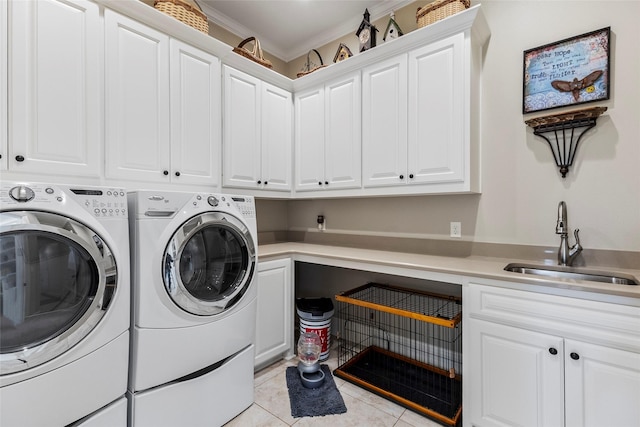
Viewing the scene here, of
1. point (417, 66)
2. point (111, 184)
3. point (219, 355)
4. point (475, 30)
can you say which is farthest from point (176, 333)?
point (475, 30)

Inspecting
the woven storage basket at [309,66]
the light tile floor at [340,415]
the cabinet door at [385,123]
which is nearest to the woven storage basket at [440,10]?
the cabinet door at [385,123]

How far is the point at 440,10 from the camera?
203cm

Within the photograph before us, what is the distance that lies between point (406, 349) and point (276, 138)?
2.09 meters

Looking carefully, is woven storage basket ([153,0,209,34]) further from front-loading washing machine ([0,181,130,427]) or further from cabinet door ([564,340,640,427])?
cabinet door ([564,340,640,427])

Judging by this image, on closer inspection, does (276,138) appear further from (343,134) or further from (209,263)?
(209,263)

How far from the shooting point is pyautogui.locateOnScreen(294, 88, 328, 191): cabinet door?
2.70m

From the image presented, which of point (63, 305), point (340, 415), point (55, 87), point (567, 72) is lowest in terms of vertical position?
point (340, 415)

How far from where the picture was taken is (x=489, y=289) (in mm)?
1563

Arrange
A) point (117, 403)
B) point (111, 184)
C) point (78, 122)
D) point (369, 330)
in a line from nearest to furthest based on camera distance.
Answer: point (117, 403), point (78, 122), point (111, 184), point (369, 330)

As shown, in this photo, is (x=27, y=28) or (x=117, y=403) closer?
(x=117, y=403)

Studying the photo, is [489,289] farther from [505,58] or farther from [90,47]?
[90,47]

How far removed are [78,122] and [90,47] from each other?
1.38 feet

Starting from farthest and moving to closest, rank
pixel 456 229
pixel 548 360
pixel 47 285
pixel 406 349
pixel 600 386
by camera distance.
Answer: pixel 406 349 → pixel 456 229 → pixel 548 360 → pixel 600 386 → pixel 47 285

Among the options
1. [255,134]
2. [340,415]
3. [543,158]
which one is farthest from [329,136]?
[340,415]
